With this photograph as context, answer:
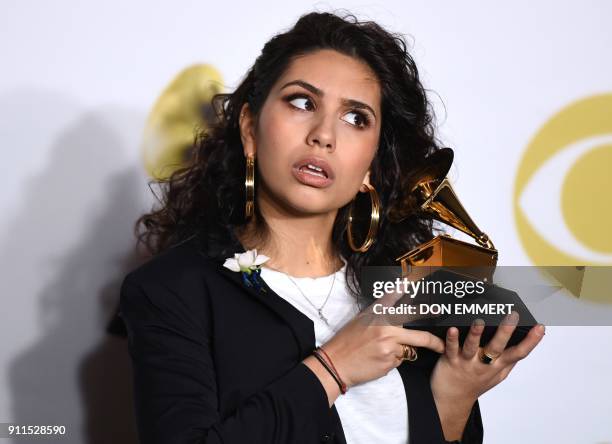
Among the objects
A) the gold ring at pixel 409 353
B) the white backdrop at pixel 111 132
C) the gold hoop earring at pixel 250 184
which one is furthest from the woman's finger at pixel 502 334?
the white backdrop at pixel 111 132

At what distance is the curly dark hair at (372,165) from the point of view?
1.47 m

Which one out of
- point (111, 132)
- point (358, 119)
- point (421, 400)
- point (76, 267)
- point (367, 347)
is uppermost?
point (111, 132)

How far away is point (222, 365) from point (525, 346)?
1.65ft

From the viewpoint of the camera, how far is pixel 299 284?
57.0 inches

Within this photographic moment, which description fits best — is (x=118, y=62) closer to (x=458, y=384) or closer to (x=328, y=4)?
(x=328, y=4)

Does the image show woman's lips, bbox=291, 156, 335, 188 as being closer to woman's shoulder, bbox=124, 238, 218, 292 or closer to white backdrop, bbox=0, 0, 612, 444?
woman's shoulder, bbox=124, 238, 218, 292

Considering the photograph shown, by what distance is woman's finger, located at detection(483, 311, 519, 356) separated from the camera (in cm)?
131

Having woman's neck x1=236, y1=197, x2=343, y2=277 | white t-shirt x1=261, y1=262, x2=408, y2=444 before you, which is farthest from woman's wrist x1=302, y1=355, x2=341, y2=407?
woman's neck x1=236, y1=197, x2=343, y2=277

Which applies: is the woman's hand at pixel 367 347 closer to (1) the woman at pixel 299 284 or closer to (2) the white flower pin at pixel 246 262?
(1) the woman at pixel 299 284

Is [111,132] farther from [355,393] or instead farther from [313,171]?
[355,393]

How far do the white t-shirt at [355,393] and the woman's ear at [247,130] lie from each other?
214 mm

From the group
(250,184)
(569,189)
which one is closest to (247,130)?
(250,184)

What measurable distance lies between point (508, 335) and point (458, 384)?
0.53 ft

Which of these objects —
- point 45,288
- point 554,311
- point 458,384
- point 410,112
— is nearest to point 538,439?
point 554,311
